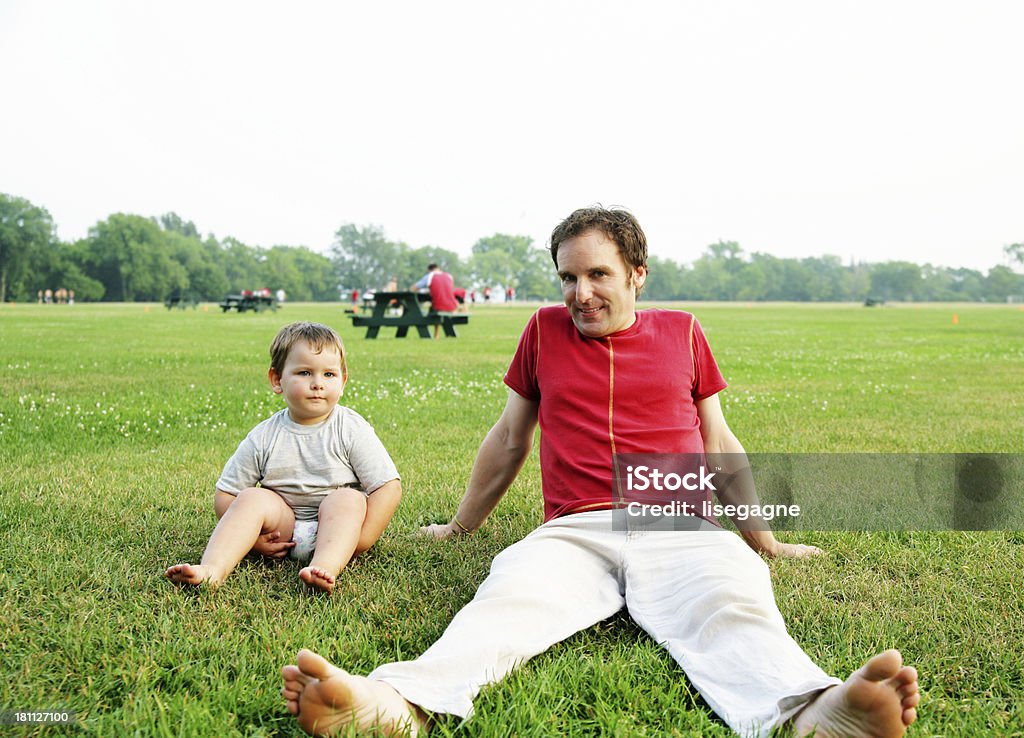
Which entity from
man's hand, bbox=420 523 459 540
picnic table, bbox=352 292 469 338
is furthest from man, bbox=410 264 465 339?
man's hand, bbox=420 523 459 540

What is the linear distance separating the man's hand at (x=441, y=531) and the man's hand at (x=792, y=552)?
1.35m

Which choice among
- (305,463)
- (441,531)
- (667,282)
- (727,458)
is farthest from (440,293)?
(667,282)

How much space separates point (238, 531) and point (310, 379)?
0.64m

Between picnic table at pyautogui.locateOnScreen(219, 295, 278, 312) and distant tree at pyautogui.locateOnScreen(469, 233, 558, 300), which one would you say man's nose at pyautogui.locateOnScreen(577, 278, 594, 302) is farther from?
distant tree at pyautogui.locateOnScreen(469, 233, 558, 300)

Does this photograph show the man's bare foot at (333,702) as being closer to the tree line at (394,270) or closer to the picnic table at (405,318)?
the picnic table at (405,318)

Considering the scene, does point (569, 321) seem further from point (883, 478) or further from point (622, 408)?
point (883, 478)

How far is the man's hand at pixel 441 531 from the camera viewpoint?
149 inches

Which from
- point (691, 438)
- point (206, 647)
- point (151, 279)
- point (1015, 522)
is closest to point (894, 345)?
point (1015, 522)

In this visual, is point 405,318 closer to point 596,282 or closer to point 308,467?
point 308,467

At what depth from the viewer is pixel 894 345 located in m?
18.2

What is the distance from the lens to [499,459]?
3.59 metres

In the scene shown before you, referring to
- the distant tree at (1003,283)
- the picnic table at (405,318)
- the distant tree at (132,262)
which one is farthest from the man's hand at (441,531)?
the distant tree at (1003,283)

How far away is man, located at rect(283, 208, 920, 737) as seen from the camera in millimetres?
1979

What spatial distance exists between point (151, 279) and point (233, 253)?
30.3m
